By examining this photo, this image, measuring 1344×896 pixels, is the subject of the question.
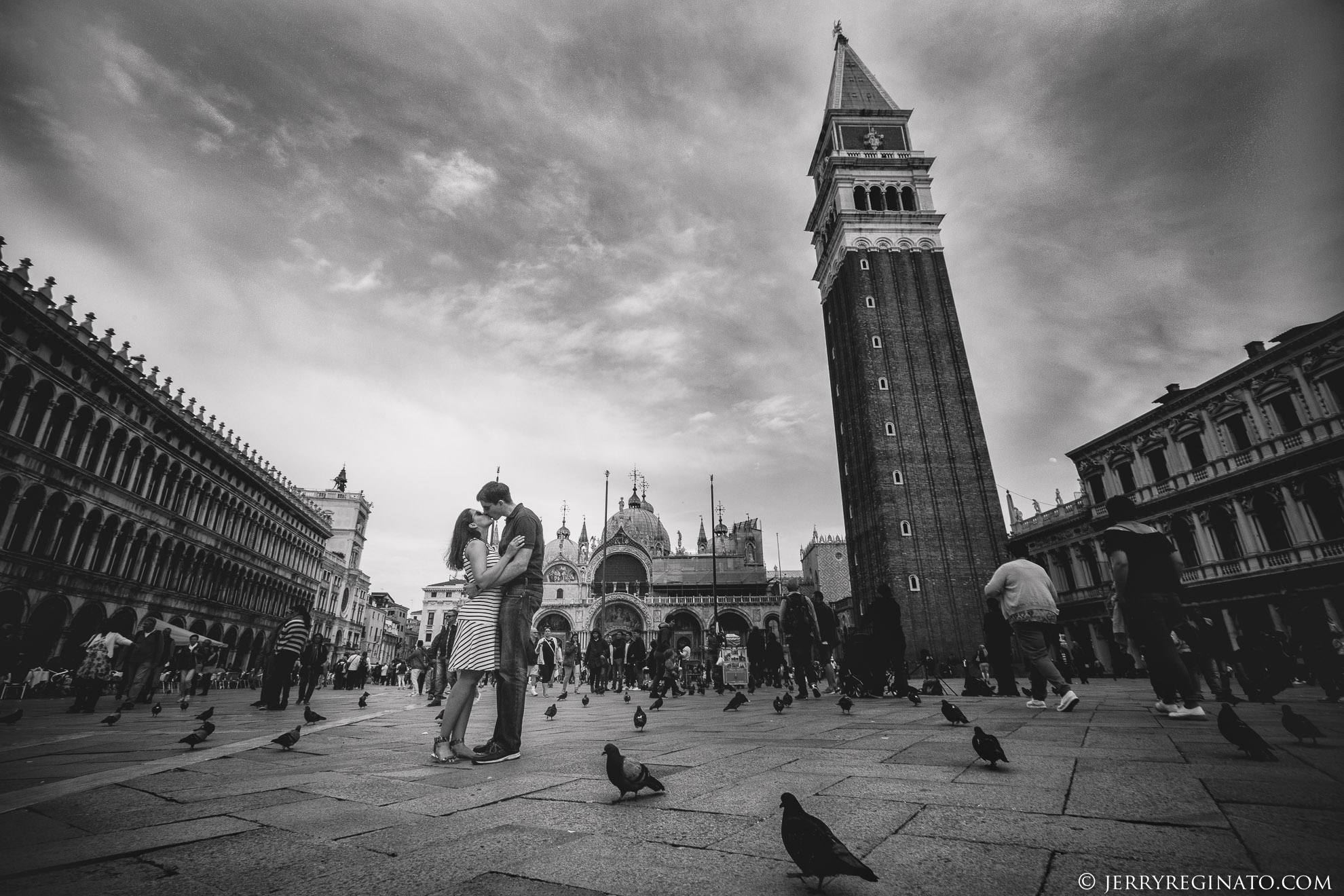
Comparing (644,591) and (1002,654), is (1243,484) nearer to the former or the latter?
(1002,654)

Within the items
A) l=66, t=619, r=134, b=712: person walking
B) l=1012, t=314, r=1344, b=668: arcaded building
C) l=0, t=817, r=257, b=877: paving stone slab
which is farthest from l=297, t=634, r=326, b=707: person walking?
l=1012, t=314, r=1344, b=668: arcaded building

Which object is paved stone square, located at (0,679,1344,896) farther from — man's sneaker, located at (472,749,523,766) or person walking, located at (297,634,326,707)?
person walking, located at (297,634,326,707)

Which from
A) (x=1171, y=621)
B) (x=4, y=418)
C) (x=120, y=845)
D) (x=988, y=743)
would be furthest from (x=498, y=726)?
(x=4, y=418)

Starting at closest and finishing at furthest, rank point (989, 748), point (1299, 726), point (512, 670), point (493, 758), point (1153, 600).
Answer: point (989, 748), point (1299, 726), point (493, 758), point (512, 670), point (1153, 600)

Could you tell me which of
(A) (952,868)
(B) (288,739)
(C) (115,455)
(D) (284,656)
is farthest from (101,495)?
(A) (952,868)

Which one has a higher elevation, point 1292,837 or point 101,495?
point 101,495

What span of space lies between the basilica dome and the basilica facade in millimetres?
1400

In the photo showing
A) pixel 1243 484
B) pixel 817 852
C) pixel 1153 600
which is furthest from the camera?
pixel 1243 484

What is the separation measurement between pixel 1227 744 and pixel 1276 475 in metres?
23.0

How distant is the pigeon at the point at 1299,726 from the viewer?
3.26m

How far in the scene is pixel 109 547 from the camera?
72.7 ft

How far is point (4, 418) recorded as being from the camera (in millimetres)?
17594

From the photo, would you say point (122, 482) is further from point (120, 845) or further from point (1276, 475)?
point (1276, 475)

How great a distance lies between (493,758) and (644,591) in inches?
1928
